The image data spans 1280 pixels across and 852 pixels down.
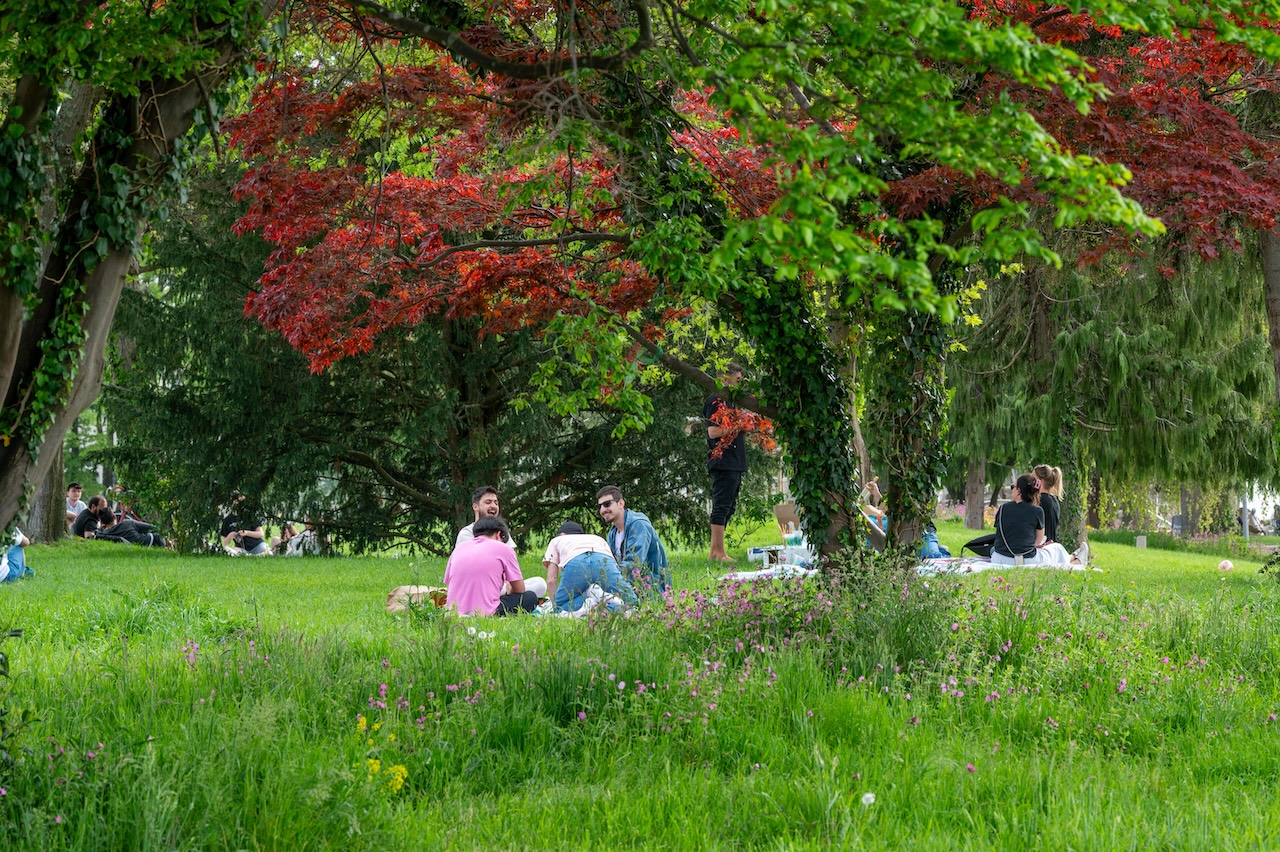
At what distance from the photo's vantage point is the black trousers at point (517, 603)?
8422mm

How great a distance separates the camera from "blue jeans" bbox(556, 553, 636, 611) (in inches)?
318

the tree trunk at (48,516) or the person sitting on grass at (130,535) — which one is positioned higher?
the tree trunk at (48,516)

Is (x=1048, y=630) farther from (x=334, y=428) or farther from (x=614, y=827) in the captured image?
(x=334, y=428)

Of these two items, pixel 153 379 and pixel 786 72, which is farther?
pixel 153 379

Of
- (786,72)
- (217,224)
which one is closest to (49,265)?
(786,72)

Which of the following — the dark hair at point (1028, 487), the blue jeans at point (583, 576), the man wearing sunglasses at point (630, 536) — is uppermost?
the dark hair at point (1028, 487)

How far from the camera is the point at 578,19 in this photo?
6.73 metres

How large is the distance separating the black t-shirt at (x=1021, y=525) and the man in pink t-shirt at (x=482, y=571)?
Result: 5.85 meters

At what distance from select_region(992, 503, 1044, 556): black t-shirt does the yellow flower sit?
347 inches

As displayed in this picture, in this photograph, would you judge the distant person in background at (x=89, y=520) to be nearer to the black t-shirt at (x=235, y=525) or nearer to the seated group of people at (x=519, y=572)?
the black t-shirt at (x=235, y=525)

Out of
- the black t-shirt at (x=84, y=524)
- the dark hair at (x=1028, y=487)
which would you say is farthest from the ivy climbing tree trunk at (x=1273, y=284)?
the black t-shirt at (x=84, y=524)

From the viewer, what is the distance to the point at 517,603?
8.56 metres

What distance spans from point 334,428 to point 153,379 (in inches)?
99.9

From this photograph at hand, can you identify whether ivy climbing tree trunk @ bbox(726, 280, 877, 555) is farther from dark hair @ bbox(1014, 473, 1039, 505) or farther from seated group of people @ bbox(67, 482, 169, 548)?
seated group of people @ bbox(67, 482, 169, 548)
